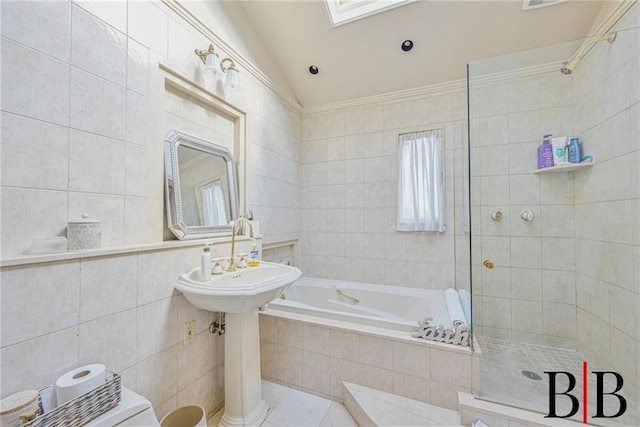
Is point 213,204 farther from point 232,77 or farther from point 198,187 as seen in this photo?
point 232,77

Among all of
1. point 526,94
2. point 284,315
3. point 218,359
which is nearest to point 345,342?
point 284,315

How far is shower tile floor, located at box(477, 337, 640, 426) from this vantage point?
137 cm

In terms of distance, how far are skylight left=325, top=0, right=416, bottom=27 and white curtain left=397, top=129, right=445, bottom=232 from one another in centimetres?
110

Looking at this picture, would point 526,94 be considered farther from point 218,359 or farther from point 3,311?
point 3,311

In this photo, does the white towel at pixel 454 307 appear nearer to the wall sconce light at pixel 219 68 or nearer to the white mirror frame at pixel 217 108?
the white mirror frame at pixel 217 108

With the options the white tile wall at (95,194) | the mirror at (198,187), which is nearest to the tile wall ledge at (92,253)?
the white tile wall at (95,194)

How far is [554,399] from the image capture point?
139 centimetres

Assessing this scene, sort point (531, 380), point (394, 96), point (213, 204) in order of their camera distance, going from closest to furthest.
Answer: point (531, 380) → point (213, 204) → point (394, 96)

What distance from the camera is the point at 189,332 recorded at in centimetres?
152

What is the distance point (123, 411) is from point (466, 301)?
214 centimetres

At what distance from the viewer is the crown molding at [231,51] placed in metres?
1.59

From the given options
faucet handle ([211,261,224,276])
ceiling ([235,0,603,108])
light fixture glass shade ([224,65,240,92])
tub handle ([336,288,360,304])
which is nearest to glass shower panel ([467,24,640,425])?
ceiling ([235,0,603,108])

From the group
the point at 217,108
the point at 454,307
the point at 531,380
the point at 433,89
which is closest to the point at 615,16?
the point at 433,89

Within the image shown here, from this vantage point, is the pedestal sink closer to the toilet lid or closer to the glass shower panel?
the toilet lid
